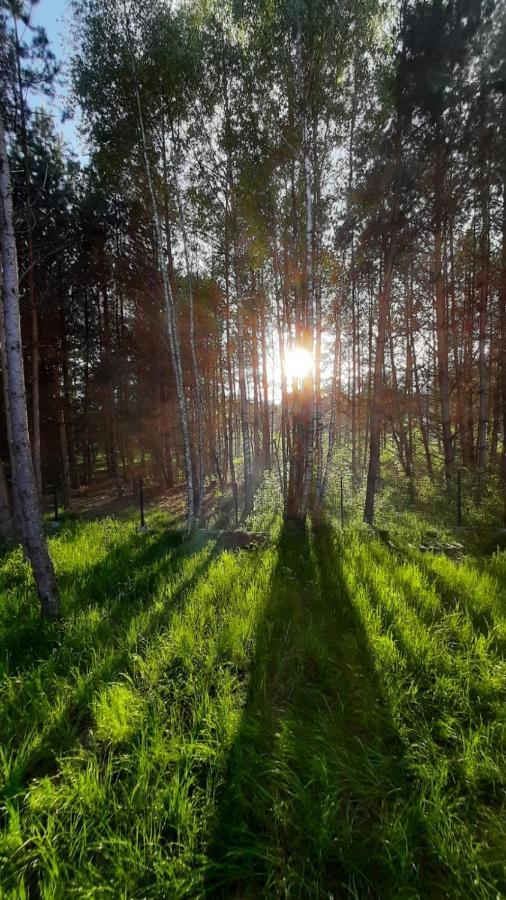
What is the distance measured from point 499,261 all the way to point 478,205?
1.73 metres

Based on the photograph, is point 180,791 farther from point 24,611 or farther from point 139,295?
point 139,295

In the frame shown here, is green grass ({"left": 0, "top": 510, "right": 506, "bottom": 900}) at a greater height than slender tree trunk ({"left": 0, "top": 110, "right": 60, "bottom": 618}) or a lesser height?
lesser

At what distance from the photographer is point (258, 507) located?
39.5 ft

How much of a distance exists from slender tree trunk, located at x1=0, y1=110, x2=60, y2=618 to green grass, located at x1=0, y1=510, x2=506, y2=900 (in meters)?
0.39

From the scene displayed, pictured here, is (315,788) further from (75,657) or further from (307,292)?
(307,292)

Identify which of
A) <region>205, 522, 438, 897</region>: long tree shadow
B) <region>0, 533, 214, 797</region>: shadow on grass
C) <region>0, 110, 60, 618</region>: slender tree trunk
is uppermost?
<region>0, 110, 60, 618</region>: slender tree trunk

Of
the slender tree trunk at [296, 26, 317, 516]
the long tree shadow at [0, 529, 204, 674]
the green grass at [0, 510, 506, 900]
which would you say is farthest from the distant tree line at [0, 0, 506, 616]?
the green grass at [0, 510, 506, 900]

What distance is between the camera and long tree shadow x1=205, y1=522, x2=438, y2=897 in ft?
4.30

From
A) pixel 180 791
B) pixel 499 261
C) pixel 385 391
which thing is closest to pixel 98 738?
pixel 180 791

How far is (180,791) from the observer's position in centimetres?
157

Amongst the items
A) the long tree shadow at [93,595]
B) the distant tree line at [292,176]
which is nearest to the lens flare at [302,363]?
the distant tree line at [292,176]

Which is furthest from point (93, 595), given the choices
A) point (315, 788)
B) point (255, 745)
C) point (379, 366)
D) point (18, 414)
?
point (379, 366)

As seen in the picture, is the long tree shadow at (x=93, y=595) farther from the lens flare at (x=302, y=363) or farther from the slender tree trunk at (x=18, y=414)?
the lens flare at (x=302, y=363)

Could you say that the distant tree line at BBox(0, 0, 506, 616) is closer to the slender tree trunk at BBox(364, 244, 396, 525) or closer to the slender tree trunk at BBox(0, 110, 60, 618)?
the slender tree trunk at BBox(364, 244, 396, 525)
